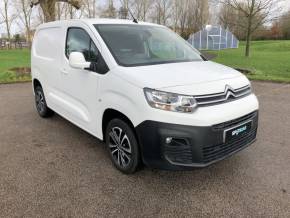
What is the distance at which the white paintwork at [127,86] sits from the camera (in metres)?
2.92

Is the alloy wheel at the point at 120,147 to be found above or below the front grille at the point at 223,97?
below

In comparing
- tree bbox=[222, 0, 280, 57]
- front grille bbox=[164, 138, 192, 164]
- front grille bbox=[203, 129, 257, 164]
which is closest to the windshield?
front grille bbox=[164, 138, 192, 164]

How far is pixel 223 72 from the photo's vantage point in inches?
139

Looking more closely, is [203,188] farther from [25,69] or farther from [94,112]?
[25,69]

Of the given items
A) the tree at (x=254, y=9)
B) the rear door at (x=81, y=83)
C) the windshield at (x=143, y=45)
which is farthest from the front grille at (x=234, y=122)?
the tree at (x=254, y=9)

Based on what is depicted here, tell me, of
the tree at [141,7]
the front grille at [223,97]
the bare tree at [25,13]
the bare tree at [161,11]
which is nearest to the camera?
the front grille at [223,97]

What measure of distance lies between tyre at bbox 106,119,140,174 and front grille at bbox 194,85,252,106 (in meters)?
0.85

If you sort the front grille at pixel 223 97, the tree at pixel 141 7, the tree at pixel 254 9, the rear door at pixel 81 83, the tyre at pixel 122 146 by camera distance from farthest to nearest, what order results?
1. the tree at pixel 141 7
2. the tree at pixel 254 9
3. the rear door at pixel 81 83
4. the tyre at pixel 122 146
5. the front grille at pixel 223 97

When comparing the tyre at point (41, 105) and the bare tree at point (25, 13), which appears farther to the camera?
the bare tree at point (25, 13)

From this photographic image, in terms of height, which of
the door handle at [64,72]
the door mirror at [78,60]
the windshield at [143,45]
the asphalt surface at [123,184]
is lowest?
the asphalt surface at [123,184]

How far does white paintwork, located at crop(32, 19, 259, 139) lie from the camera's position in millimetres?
2924

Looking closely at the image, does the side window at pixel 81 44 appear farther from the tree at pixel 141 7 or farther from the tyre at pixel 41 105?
the tree at pixel 141 7

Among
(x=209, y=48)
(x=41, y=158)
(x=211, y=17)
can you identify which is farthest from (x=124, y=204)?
(x=211, y=17)

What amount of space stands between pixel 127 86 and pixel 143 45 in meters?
1.08
